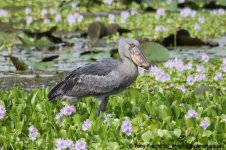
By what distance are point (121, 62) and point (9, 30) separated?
5.40 meters

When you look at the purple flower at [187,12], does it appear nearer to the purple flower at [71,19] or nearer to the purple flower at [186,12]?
the purple flower at [186,12]

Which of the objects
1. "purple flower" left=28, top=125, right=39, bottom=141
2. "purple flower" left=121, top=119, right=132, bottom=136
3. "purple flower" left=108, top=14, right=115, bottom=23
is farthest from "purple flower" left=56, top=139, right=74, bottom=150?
"purple flower" left=108, top=14, right=115, bottom=23

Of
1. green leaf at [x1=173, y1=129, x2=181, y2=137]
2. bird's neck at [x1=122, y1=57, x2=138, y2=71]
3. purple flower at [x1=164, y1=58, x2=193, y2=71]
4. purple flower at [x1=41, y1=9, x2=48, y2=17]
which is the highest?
bird's neck at [x1=122, y1=57, x2=138, y2=71]

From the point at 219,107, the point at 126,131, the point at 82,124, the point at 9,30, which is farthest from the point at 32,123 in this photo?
the point at 9,30

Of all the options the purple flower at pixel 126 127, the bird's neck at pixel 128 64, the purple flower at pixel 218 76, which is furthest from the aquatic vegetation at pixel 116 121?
the purple flower at pixel 218 76

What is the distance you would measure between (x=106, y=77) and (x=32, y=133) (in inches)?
30.9

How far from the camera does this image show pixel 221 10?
41.9 ft

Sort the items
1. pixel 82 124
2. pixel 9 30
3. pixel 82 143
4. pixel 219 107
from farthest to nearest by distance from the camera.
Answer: pixel 9 30, pixel 219 107, pixel 82 124, pixel 82 143

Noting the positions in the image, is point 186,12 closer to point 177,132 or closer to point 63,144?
point 177,132

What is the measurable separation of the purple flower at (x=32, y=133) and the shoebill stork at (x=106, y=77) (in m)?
0.66

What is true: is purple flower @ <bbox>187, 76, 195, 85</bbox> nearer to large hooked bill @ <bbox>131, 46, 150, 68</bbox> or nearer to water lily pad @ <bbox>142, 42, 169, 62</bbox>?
water lily pad @ <bbox>142, 42, 169, 62</bbox>

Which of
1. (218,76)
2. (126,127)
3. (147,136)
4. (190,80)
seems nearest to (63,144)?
(126,127)

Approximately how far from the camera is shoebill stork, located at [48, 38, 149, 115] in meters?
6.22

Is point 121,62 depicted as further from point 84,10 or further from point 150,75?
point 84,10
